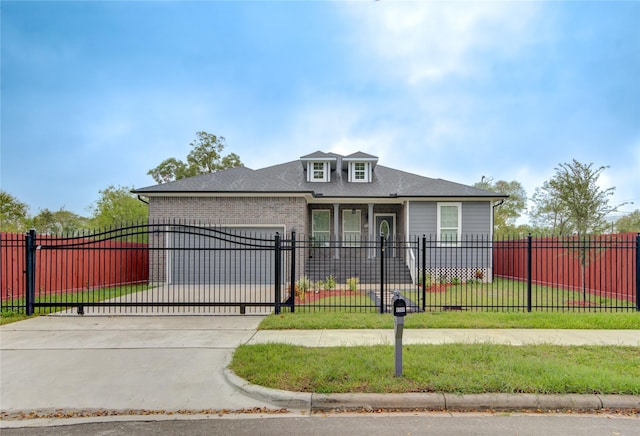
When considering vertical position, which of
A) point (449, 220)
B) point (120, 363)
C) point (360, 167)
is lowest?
point (120, 363)

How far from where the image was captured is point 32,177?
19.2 m

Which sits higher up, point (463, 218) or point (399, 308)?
point (463, 218)

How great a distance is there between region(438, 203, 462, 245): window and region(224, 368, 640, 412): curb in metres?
12.7

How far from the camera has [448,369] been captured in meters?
4.97

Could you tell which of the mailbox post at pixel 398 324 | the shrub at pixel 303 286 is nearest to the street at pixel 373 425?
the mailbox post at pixel 398 324

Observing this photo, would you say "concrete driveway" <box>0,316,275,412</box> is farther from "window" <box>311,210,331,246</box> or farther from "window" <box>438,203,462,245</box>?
"window" <box>438,203,462,245</box>

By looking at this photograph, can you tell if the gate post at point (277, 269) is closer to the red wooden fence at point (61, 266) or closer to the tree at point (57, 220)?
the red wooden fence at point (61, 266)

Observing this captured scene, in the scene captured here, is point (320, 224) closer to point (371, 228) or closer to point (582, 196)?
point (371, 228)

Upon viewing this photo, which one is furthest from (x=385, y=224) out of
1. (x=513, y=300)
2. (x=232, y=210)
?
(x=513, y=300)

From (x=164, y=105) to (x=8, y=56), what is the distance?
5671 millimetres

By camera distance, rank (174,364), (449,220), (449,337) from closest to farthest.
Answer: (174,364) < (449,337) < (449,220)

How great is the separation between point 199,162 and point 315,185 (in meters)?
19.4

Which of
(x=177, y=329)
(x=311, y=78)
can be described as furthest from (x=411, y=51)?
(x=177, y=329)

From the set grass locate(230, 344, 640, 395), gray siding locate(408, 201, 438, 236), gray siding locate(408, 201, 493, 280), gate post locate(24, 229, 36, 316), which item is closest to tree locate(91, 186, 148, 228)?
gate post locate(24, 229, 36, 316)
